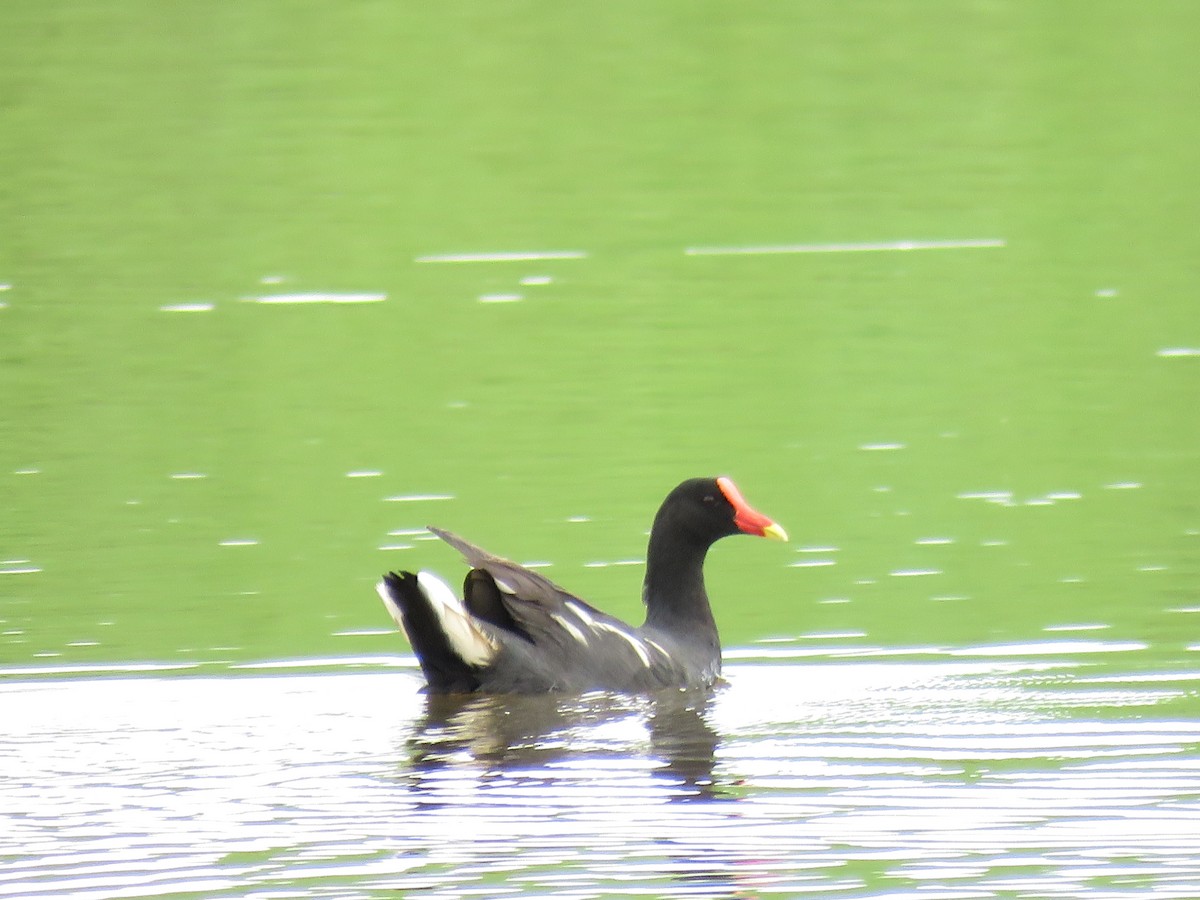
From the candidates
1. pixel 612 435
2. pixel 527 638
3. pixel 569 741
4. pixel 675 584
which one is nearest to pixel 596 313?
pixel 612 435

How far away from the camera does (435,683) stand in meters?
9.88

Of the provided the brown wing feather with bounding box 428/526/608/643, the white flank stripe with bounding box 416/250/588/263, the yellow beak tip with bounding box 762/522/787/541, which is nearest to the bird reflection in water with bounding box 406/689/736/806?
the brown wing feather with bounding box 428/526/608/643

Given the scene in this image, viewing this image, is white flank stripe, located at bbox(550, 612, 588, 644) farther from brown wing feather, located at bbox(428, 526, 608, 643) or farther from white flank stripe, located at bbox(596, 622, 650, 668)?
white flank stripe, located at bbox(596, 622, 650, 668)

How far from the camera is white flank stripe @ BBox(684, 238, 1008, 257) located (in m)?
21.1

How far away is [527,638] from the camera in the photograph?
32.6 ft

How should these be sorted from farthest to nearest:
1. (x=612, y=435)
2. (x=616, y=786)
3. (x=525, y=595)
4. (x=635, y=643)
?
(x=612, y=435)
(x=635, y=643)
(x=525, y=595)
(x=616, y=786)

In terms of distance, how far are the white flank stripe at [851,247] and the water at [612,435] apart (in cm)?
14

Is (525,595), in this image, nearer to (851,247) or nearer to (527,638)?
(527,638)

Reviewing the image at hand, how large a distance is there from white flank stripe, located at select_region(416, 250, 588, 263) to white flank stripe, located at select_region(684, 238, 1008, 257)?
105cm

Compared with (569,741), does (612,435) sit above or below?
above

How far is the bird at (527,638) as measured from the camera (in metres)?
9.61

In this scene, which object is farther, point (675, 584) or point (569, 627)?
point (675, 584)

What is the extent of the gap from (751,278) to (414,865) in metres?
13.4

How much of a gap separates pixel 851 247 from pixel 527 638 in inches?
472
